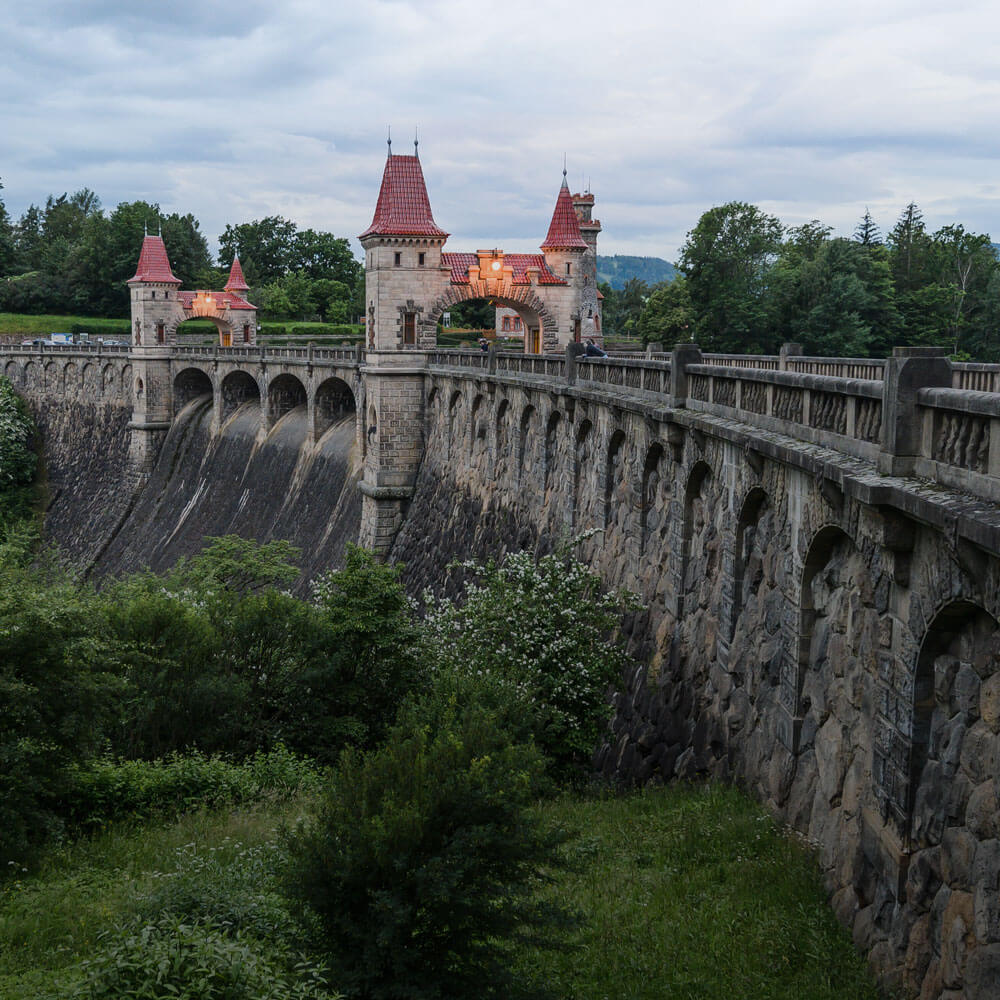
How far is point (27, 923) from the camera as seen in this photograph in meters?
11.6

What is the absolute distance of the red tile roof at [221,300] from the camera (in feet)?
225

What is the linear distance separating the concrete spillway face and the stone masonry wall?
20.5 meters

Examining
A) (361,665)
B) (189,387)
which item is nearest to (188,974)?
(361,665)

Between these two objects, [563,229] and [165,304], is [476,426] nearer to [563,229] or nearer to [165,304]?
[563,229]

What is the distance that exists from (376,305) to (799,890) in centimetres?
3026

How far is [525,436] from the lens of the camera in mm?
28625

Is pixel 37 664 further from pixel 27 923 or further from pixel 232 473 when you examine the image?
pixel 232 473

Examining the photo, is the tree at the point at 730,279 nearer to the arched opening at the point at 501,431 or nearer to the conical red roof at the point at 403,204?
the conical red roof at the point at 403,204

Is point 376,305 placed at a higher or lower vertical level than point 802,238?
lower

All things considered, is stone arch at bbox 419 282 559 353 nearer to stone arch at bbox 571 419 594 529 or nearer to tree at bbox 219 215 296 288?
stone arch at bbox 571 419 594 529

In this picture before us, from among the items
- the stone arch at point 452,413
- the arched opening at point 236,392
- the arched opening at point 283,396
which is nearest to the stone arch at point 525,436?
the stone arch at point 452,413

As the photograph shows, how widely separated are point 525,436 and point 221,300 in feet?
152

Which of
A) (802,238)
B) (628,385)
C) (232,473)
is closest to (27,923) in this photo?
(628,385)

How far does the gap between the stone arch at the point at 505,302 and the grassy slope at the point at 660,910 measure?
85.8 feet
